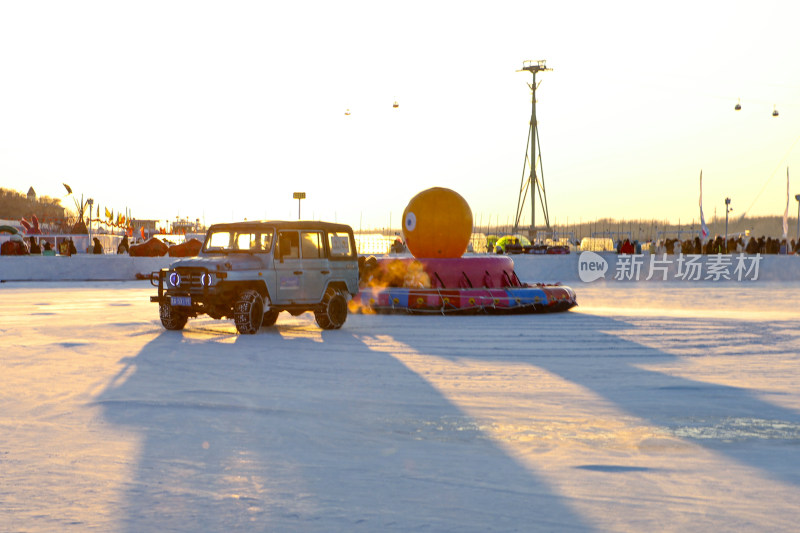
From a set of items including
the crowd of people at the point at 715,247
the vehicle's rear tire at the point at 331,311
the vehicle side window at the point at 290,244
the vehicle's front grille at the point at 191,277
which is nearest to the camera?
the vehicle's front grille at the point at 191,277

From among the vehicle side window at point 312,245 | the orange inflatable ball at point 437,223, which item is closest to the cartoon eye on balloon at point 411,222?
the orange inflatable ball at point 437,223

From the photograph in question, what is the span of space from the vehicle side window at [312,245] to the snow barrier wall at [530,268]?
20421mm

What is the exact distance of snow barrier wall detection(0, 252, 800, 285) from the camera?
35.3 meters

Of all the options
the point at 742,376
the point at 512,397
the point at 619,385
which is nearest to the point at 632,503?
the point at 512,397

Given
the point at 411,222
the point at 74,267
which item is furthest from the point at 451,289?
the point at 74,267

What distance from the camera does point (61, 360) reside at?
444 inches

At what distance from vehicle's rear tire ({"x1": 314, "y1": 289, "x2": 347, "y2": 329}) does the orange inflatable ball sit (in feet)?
18.2

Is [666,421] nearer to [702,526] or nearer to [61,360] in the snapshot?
[702,526]

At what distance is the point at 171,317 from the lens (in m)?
15.1

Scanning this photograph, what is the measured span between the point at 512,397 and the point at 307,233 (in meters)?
7.55

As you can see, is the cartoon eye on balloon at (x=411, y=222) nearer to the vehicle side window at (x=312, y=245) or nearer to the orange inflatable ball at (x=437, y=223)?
the orange inflatable ball at (x=437, y=223)

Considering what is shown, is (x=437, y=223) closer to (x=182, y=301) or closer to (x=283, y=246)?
(x=283, y=246)

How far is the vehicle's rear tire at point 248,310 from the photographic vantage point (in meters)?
14.5

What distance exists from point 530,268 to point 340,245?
2368cm
